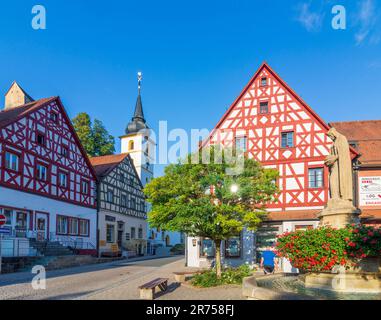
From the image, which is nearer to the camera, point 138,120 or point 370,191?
point 370,191

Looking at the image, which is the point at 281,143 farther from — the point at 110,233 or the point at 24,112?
the point at 110,233

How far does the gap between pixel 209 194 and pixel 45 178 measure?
49.4ft

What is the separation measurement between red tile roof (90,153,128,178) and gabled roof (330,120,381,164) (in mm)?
20046

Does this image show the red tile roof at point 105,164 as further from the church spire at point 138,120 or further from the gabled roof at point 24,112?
the church spire at point 138,120

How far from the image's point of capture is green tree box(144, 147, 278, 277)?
14555mm

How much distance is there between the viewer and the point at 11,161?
895 inches

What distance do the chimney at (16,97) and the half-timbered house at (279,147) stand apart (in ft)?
63.4

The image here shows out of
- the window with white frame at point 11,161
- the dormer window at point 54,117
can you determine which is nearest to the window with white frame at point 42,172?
the window with white frame at point 11,161

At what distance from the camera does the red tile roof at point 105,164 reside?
36.1 meters

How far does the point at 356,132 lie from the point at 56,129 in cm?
2100

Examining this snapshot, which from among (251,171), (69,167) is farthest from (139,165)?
(251,171)

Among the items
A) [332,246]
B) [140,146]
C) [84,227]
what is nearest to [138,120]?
[140,146]

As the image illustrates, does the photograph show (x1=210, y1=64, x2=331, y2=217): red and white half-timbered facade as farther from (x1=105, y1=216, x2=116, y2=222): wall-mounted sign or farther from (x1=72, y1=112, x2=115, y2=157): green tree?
(x1=72, y1=112, x2=115, y2=157): green tree
